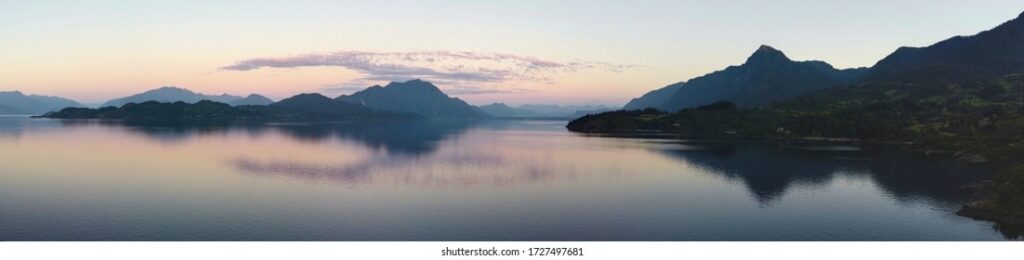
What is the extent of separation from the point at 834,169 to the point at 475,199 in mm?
78268

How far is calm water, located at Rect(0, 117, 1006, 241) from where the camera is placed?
192 feet

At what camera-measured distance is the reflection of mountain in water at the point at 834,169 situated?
291 feet

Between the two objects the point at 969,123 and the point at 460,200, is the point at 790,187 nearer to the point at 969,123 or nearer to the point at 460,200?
the point at 460,200

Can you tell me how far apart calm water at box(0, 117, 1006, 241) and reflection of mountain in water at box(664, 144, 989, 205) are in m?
0.45

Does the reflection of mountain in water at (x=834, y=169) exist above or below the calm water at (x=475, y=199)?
above

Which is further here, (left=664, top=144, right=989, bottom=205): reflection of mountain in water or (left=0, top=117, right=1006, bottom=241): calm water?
(left=664, top=144, right=989, bottom=205): reflection of mountain in water

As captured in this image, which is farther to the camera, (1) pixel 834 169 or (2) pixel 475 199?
(1) pixel 834 169

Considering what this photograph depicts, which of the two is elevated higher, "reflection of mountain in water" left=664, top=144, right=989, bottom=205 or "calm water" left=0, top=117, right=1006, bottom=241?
"reflection of mountain in water" left=664, top=144, right=989, bottom=205

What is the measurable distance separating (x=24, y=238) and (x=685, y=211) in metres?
65.9

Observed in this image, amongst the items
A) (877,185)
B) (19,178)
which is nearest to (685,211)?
(877,185)

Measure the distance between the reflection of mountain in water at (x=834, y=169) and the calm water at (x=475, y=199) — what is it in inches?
17.9

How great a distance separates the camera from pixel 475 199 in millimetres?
76938
